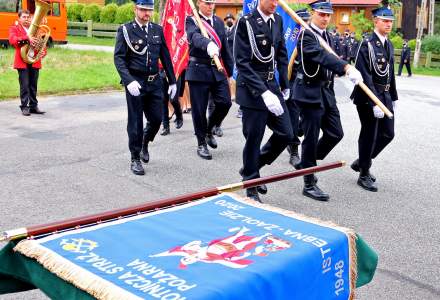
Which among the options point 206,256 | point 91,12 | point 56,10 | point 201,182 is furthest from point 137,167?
point 91,12

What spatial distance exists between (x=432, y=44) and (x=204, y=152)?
28291mm

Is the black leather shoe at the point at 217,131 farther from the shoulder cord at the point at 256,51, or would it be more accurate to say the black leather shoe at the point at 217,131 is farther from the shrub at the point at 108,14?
the shrub at the point at 108,14

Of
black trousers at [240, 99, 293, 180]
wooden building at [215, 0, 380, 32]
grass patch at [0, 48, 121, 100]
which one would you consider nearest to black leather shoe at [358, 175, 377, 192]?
black trousers at [240, 99, 293, 180]

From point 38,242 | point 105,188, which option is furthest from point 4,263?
point 105,188

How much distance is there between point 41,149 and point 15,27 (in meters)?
3.76

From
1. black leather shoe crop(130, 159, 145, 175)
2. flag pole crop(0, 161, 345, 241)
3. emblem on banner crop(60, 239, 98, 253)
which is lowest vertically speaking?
black leather shoe crop(130, 159, 145, 175)

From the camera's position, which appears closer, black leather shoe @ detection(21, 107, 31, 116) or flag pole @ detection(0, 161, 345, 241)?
flag pole @ detection(0, 161, 345, 241)

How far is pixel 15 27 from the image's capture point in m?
10.4

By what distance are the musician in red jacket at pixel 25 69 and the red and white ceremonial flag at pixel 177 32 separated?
8.14 feet

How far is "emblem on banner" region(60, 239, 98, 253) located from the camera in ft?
7.30

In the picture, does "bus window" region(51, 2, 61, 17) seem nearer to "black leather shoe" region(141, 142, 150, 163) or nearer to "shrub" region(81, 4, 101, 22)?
"shrub" region(81, 4, 101, 22)

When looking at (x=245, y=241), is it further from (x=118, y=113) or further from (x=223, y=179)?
(x=118, y=113)

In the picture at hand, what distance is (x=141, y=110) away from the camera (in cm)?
644

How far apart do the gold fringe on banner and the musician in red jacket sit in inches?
328
